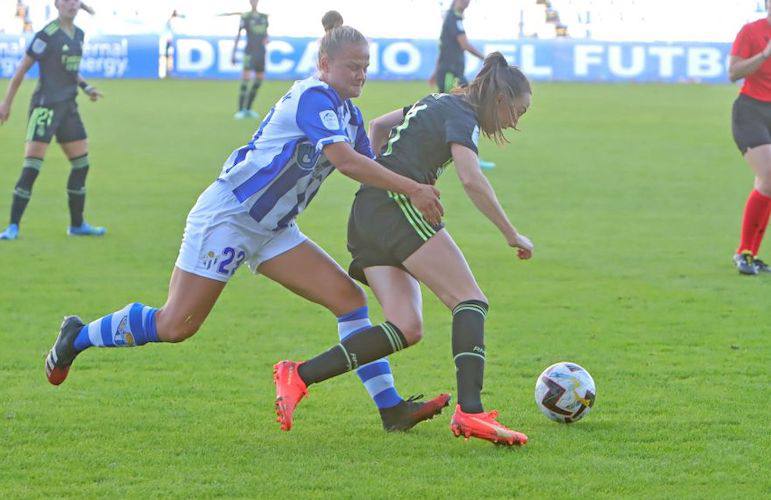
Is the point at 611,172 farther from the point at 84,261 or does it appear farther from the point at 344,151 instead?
the point at 344,151

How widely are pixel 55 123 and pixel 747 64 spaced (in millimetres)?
6124

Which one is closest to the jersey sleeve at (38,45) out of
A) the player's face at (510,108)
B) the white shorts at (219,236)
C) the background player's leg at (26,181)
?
the background player's leg at (26,181)

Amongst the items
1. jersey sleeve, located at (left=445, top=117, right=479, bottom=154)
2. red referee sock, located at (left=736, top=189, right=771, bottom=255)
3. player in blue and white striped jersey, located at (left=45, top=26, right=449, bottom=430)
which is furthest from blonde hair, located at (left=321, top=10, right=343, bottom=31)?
red referee sock, located at (left=736, top=189, right=771, bottom=255)

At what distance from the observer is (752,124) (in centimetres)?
1064

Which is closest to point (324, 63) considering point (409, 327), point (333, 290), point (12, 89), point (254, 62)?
point (333, 290)

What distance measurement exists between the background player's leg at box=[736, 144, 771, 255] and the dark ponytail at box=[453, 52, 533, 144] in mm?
5250

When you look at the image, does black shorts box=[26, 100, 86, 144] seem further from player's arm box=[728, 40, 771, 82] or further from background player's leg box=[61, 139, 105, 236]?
player's arm box=[728, 40, 771, 82]

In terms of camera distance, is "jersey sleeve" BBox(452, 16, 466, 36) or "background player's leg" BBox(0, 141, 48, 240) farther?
"jersey sleeve" BBox(452, 16, 466, 36)

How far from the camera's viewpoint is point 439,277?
5680 millimetres

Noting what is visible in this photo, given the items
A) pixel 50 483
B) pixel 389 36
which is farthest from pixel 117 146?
pixel 389 36

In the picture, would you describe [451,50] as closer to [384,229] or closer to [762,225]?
[762,225]

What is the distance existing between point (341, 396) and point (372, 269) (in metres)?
1.08

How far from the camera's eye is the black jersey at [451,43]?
18234 mm

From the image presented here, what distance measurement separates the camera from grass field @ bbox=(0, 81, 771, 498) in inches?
207
